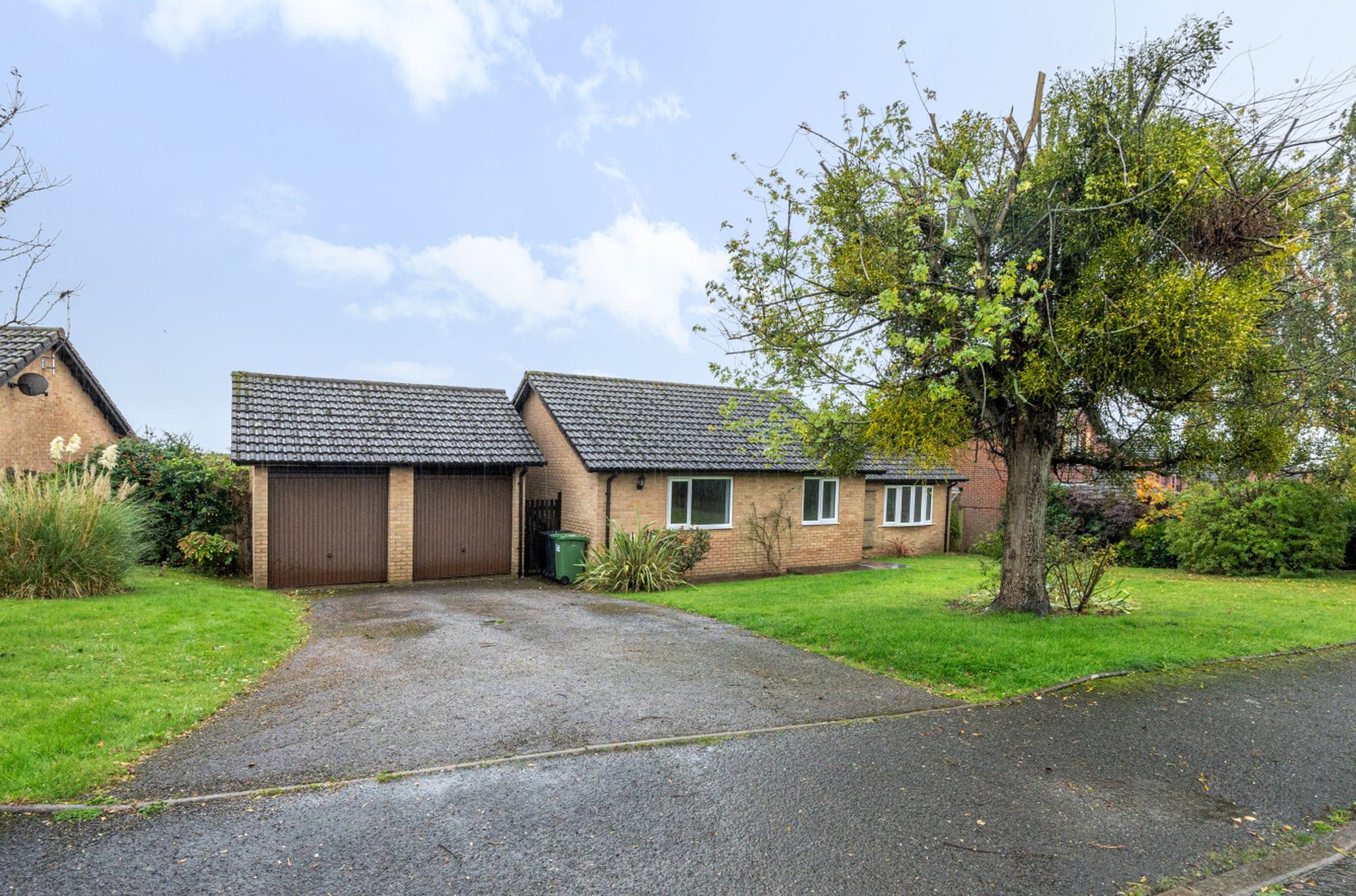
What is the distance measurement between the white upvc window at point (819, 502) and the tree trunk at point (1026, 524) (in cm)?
834

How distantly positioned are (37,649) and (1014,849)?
29.9 feet

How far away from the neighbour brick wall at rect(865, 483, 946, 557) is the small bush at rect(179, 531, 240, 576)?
16350 mm

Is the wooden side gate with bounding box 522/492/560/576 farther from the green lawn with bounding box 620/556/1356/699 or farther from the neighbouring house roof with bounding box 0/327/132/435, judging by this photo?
the neighbouring house roof with bounding box 0/327/132/435

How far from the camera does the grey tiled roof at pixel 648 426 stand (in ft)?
55.7

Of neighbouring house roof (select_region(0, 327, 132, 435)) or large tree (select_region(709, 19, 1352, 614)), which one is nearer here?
large tree (select_region(709, 19, 1352, 614))

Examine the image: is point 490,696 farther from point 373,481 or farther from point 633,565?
point 373,481

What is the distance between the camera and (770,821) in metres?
4.65

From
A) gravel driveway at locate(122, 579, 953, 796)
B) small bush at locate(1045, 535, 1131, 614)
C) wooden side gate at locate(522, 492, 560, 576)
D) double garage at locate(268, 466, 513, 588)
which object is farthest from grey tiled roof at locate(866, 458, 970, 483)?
gravel driveway at locate(122, 579, 953, 796)

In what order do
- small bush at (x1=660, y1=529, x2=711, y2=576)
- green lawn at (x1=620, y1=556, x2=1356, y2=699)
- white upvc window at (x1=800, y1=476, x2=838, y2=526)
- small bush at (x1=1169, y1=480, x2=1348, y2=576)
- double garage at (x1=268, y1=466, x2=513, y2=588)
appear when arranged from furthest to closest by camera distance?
white upvc window at (x1=800, y1=476, x2=838, y2=526) < small bush at (x1=1169, y1=480, x2=1348, y2=576) < small bush at (x1=660, y1=529, x2=711, y2=576) < double garage at (x1=268, y1=466, x2=513, y2=588) < green lawn at (x1=620, y1=556, x2=1356, y2=699)

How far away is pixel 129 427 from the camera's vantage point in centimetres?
2202

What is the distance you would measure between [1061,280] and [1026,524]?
11.0 ft

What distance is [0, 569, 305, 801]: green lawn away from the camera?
17.3ft

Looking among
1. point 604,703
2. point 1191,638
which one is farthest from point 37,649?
point 1191,638

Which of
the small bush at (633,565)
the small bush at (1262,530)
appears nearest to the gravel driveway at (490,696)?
the small bush at (633,565)
